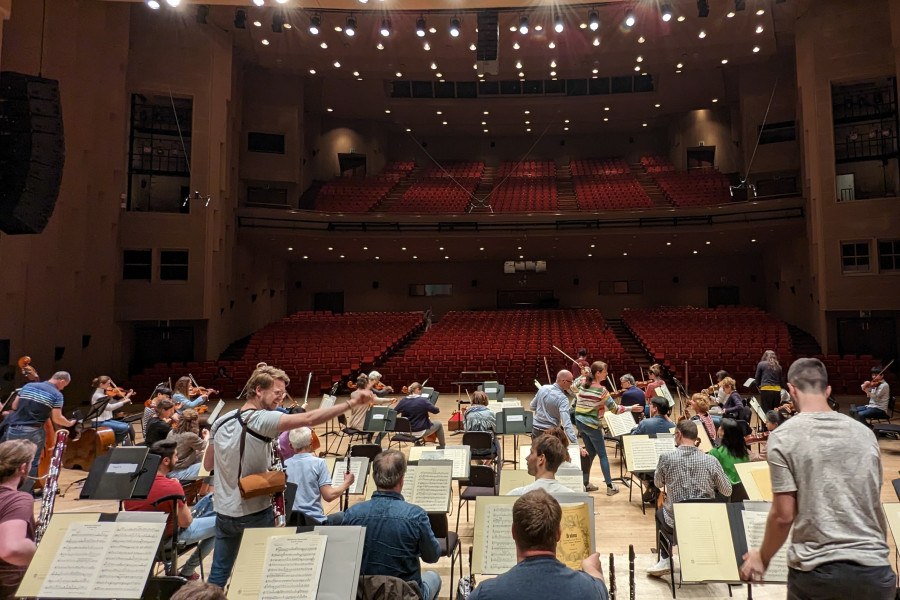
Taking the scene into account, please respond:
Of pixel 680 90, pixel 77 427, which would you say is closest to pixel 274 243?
pixel 77 427

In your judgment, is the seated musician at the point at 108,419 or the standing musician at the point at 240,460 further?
the seated musician at the point at 108,419

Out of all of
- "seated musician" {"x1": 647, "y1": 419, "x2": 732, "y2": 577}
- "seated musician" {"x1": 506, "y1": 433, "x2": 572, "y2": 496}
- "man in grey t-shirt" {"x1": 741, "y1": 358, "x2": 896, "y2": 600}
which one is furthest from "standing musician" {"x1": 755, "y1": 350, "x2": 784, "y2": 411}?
"man in grey t-shirt" {"x1": 741, "y1": 358, "x2": 896, "y2": 600}

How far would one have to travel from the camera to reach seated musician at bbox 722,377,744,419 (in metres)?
7.43

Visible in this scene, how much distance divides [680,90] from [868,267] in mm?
10141

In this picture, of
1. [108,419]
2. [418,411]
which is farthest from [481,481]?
[108,419]

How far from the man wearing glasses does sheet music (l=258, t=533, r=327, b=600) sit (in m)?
3.73

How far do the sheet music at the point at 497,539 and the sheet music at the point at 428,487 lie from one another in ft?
2.88

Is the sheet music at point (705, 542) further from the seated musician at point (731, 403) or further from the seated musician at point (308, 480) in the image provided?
the seated musician at point (731, 403)

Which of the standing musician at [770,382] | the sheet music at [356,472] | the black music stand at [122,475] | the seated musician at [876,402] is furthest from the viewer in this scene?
the standing musician at [770,382]

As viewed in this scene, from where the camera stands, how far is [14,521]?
2541 millimetres

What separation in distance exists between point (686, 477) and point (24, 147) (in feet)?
35.9

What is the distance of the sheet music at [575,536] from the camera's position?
284cm

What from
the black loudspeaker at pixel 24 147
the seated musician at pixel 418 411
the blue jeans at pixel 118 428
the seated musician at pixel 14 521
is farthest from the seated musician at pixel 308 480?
the black loudspeaker at pixel 24 147

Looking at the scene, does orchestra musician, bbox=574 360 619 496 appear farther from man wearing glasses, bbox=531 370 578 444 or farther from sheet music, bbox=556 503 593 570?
sheet music, bbox=556 503 593 570
